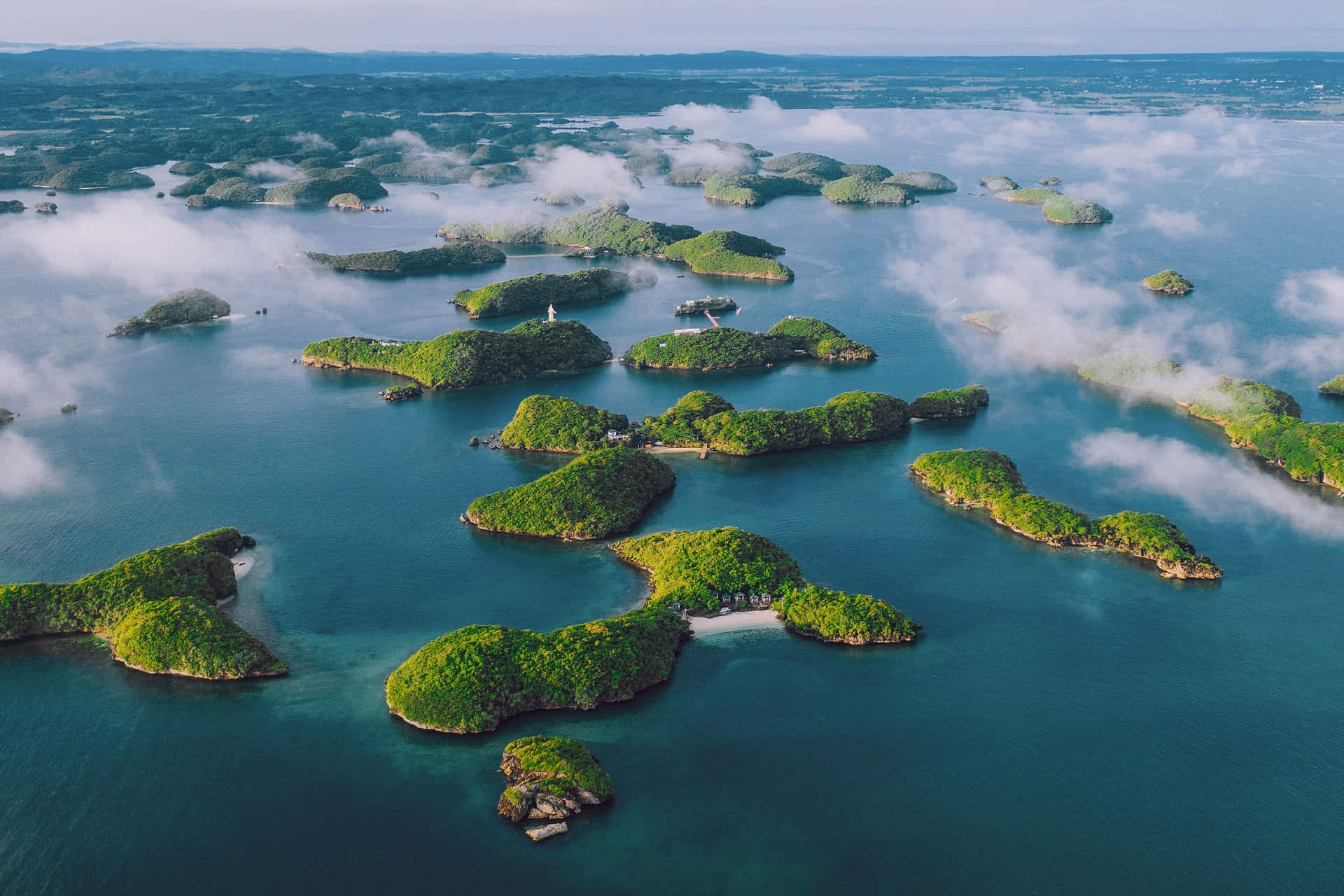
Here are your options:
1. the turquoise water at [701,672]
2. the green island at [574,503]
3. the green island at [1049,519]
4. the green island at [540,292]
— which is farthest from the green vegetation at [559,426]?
the green island at [540,292]

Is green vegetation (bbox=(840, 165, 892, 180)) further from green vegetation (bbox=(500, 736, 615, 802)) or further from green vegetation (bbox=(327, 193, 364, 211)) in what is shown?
green vegetation (bbox=(500, 736, 615, 802))

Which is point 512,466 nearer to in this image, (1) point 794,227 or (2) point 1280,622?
(2) point 1280,622

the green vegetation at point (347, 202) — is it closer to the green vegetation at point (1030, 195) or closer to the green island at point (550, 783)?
the green vegetation at point (1030, 195)

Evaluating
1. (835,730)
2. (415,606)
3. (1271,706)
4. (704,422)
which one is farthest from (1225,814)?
(704,422)

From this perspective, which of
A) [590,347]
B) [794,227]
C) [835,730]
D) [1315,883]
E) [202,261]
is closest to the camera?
[1315,883]

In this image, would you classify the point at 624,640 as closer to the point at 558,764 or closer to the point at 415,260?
the point at 558,764

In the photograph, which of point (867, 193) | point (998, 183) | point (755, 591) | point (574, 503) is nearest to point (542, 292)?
point (574, 503)
